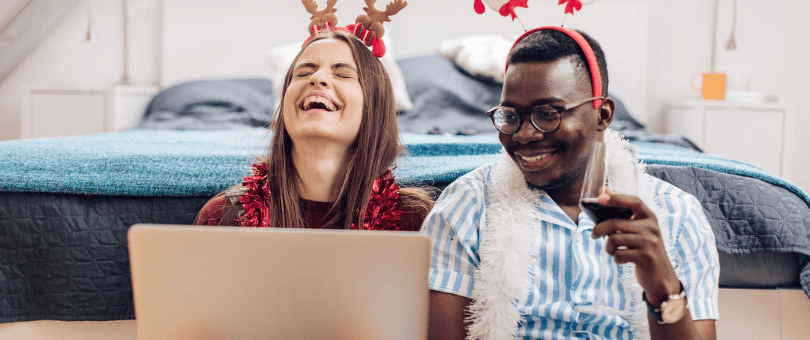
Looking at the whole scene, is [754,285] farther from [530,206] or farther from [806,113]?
[806,113]

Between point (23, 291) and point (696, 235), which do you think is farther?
point (23, 291)

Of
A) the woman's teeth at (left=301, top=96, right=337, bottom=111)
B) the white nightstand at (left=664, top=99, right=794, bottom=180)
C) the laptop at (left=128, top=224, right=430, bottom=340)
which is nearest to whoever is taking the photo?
the laptop at (left=128, top=224, right=430, bottom=340)

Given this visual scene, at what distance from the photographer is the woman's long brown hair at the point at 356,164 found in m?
1.20

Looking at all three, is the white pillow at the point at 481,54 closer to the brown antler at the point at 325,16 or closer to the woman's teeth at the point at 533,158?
the brown antler at the point at 325,16

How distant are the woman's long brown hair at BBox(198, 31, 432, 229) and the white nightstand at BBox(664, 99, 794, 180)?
2.25 m

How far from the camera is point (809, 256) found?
1.32 m

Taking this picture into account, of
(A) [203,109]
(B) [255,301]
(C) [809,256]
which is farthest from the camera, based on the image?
(A) [203,109]

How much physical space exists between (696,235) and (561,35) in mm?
376

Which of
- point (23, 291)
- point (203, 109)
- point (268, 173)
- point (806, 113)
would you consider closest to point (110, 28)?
point (203, 109)

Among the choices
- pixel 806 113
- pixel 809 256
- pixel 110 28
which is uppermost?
pixel 110 28

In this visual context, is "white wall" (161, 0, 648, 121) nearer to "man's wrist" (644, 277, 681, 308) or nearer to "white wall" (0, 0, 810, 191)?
"white wall" (0, 0, 810, 191)

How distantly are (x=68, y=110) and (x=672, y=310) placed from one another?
3006 mm

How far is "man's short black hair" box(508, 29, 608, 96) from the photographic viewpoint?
0.97m

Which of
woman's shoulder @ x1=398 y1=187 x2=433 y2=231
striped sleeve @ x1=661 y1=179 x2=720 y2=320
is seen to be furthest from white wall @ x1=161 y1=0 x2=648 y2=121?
striped sleeve @ x1=661 y1=179 x2=720 y2=320
